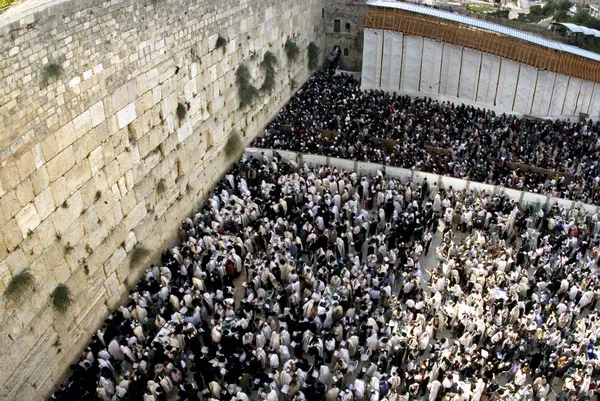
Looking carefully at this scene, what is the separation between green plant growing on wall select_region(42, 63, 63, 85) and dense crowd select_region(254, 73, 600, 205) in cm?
826

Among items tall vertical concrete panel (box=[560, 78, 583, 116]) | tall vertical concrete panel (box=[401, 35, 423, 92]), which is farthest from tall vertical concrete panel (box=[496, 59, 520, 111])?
tall vertical concrete panel (box=[401, 35, 423, 92])

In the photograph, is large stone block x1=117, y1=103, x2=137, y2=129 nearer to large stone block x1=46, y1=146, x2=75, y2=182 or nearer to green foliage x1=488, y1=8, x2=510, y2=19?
large stone block x1=46, y1=146, x2=75, y2=182

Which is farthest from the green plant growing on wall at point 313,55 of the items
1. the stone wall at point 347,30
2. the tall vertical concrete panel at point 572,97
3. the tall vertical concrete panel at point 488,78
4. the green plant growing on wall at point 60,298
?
the green plant growing on wall at point 60,298

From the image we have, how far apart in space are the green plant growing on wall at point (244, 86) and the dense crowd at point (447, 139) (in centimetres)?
150

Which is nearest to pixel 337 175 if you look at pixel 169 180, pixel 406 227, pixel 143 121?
pixel 406 227

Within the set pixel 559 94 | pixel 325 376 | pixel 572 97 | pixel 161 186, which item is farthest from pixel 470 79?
pixel 325 376

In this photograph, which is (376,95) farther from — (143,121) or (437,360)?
(437,360)

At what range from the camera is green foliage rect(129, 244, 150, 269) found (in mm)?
11164

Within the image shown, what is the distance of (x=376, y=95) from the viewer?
19.4 meters

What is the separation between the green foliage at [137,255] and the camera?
36.6ft

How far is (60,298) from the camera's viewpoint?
9.02m

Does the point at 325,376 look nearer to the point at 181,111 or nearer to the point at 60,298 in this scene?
the point at 60,298

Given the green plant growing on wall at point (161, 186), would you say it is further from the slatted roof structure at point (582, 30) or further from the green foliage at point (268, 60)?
Result: the slatted roof structure at point (582, 30)

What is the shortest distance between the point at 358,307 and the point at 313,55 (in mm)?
13756
